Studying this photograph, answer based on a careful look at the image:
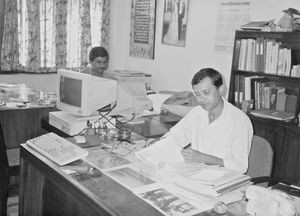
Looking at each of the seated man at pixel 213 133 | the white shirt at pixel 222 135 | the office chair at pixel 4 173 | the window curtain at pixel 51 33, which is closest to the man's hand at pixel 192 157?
the seated man at pixel 213 133

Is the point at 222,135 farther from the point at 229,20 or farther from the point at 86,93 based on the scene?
the point at 229,20

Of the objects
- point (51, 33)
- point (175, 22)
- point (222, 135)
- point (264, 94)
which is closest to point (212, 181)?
point (222, 135)

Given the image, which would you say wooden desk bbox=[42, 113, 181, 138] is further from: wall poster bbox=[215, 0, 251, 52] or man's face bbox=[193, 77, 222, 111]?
wall poster bbox=[215, 0, 251, 52]

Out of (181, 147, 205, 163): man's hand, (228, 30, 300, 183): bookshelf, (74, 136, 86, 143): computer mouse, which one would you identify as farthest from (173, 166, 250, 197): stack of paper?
(228, 30, 300, 183): bookshelf

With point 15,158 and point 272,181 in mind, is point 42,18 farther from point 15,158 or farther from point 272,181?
point 272,181

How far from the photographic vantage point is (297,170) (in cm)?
299

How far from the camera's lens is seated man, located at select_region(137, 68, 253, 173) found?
1.94 metres

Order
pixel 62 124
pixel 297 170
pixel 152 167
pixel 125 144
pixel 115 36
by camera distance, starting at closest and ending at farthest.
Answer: pixel 152 167 → pixel 125 144 → pixel 62 124 → pixel 297 170 → pixel 115 36

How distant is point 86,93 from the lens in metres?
2.43

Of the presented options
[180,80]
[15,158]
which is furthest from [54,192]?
[180,80]

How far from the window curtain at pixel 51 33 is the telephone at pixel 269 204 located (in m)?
4.05

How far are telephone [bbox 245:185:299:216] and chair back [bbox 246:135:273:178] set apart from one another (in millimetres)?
577

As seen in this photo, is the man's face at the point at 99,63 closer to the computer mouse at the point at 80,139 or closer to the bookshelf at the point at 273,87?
the bookshelf at the point at 273,87

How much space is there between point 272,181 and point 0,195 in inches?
64.9
